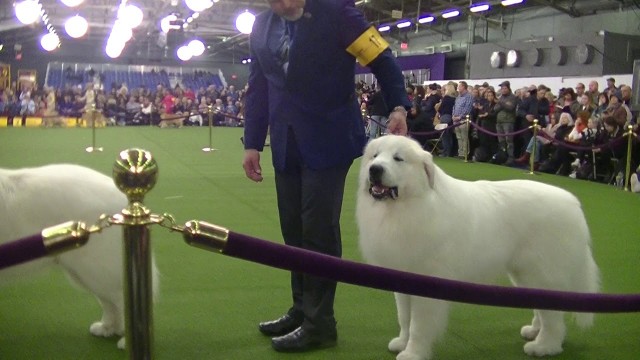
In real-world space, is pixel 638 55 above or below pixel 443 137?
above

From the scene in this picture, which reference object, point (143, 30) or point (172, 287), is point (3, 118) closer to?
point (143, 30)

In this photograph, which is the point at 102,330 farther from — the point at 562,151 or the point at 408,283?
the point at 562,151

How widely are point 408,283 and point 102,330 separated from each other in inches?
85.4

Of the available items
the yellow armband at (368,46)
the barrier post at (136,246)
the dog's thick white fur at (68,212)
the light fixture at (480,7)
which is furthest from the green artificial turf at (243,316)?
the light fixture at (480,7)

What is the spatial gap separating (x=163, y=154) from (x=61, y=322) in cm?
1071

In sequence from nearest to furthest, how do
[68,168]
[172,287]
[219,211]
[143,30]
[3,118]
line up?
[68,168]
[172,287]
[219,211]
[3,118]
[143,30]

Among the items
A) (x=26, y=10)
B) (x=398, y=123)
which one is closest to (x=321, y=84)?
(x=398, y=123)

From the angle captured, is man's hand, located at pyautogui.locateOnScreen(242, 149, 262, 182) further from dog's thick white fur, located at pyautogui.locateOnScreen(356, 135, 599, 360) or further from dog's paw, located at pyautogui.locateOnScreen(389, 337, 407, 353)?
dog's paw, located at pyautogui.locateOnScreen(389, 337, 407, 353)

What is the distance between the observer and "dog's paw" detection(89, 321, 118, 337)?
3570mm

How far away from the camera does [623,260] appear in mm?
5727

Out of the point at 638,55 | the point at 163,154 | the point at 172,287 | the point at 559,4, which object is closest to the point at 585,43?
the point at 638,55

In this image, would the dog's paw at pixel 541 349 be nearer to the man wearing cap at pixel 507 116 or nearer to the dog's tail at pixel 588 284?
the dog's tail at pixel 588 284

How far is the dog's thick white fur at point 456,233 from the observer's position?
312cm

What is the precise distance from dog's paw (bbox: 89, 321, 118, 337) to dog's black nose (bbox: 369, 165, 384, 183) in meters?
1.75
